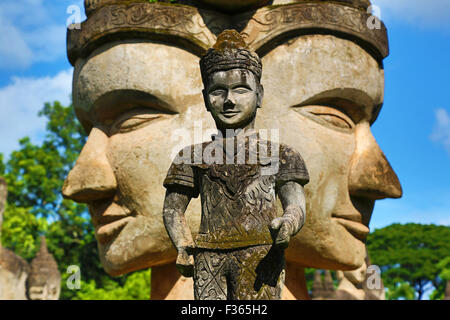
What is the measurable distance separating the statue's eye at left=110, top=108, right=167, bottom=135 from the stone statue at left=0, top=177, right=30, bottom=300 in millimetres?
8591

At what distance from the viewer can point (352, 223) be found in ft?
20.5

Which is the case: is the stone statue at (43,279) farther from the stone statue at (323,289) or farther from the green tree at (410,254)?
the green tree at (410,254)

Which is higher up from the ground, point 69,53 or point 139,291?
→ point 69,53

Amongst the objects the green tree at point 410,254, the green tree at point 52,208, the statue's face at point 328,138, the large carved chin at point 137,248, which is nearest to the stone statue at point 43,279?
the green tree at point 52,208

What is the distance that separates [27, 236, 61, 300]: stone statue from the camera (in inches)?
588

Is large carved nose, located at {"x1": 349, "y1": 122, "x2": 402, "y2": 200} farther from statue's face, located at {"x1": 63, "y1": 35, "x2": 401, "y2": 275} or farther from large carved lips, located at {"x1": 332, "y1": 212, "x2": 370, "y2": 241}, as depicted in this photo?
large carved lips, located at {"x1": 332, "y1": 212, "x2": 370, "y2": 241}

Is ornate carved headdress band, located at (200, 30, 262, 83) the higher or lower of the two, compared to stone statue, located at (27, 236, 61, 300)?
lower

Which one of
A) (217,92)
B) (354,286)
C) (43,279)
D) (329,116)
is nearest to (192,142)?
(329,116)

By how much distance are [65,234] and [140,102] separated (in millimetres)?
14230

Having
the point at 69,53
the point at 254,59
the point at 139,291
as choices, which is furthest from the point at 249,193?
the point at 139,291

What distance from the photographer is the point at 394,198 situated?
638 centimetres

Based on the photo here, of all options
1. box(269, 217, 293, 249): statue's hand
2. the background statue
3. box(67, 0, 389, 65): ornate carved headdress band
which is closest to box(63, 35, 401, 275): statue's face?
box(67, 0, 389, 65): ornate carved headdress band

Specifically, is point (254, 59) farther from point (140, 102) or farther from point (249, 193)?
point (140, 102)

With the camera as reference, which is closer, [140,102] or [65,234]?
[140,102]
